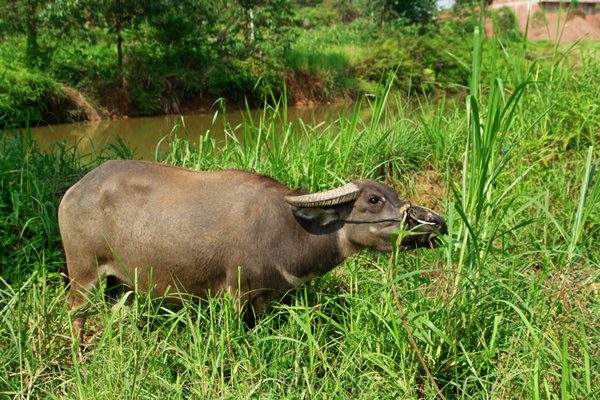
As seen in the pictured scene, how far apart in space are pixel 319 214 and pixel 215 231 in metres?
0.63

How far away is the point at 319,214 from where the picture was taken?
2.90 meters

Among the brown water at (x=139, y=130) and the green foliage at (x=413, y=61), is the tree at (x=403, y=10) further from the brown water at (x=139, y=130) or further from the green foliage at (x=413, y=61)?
the brown water at (x=139, y=130)

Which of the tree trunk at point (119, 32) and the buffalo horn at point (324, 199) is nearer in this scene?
the buffalo horn at point (324, 199)

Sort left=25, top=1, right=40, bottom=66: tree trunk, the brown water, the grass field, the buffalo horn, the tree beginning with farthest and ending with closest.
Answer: the tree → left=25, top=1, right=40, bottom=66: tree trunk → the brown water → the buffalo horn → the grass field

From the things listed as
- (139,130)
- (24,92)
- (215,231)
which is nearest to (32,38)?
(24,92)

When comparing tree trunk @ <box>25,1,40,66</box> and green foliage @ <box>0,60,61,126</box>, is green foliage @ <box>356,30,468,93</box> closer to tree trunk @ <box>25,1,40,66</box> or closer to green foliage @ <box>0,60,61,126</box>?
tree trunk @ <box>25,1,40,66</box>

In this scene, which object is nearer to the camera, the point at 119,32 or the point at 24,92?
the point at 24,92

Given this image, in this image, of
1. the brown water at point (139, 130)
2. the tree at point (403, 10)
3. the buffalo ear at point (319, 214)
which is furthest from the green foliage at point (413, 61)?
the buffalo ear at point (319, 214)

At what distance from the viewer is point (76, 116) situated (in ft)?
41.8

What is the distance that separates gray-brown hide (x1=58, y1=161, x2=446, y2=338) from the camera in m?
2.85

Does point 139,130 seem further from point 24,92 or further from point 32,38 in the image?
point 32,38

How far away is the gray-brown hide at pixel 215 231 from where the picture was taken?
9.36 feet

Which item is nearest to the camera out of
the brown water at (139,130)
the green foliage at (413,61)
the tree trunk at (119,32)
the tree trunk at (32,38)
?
the brown water at (139,130)

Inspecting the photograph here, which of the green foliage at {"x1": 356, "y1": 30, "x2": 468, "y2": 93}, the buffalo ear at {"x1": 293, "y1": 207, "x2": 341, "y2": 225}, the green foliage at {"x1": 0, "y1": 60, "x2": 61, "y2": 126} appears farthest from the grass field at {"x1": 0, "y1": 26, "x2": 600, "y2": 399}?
the green foliage at {"x1": 356, "y1": 30, "x2": 468, "y2": 93}
